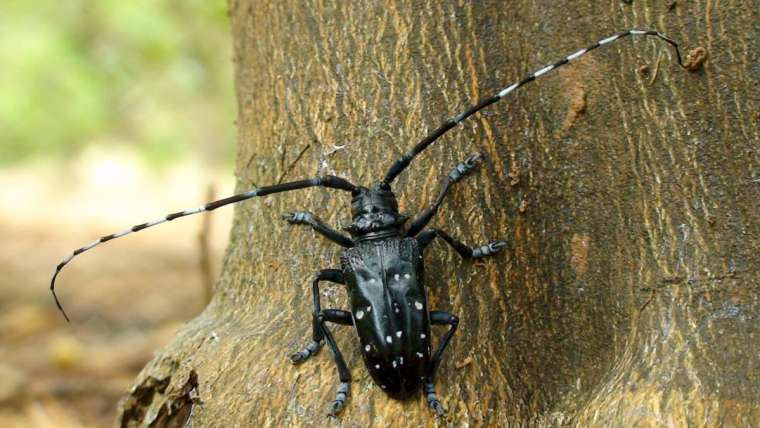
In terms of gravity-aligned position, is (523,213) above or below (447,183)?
below

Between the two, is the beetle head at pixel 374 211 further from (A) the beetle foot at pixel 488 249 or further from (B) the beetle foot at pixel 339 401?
(B) the beetle foot at pixel 339 401

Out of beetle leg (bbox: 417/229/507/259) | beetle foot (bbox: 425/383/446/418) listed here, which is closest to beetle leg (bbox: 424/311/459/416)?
beetle foot (bbox: 425/383/446/418)

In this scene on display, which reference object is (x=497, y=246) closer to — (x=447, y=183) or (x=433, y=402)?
(x=447, y=183)

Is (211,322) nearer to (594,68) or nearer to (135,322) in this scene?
(594,68)

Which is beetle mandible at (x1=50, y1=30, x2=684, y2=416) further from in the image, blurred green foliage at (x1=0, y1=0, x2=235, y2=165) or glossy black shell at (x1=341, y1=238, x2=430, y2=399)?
blurred green foliage at (x1=0, y1=0, x2=235, y2=165)

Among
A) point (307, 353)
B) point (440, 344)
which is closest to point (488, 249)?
point (440, 344)

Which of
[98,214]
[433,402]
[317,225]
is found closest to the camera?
[433,402]
